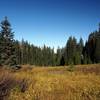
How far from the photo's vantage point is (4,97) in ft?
20.5

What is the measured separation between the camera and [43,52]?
9712cm

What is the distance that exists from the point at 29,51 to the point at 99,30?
32536mm

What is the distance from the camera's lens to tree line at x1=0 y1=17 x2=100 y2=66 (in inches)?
1138

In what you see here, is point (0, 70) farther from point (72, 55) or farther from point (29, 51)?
point (29, 51)

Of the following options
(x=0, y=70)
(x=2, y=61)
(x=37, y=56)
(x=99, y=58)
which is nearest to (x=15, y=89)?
(x=0, y=70)

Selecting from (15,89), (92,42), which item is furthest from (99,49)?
(15,89)

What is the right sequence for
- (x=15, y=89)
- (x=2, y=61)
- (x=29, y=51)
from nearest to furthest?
(x=15, y=89) → (x=2, y=61) → (x=29, y=51)

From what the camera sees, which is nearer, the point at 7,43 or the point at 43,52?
the point at 7,43

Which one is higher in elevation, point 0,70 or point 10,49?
point 10,49

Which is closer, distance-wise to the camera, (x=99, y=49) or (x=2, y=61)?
(x=2, y=61)

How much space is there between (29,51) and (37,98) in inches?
3405

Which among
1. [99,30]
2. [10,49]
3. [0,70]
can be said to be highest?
[99,30]

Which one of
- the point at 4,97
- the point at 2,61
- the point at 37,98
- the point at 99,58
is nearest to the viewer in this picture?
the point at 4,97

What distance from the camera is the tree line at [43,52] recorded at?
28.9 metres
